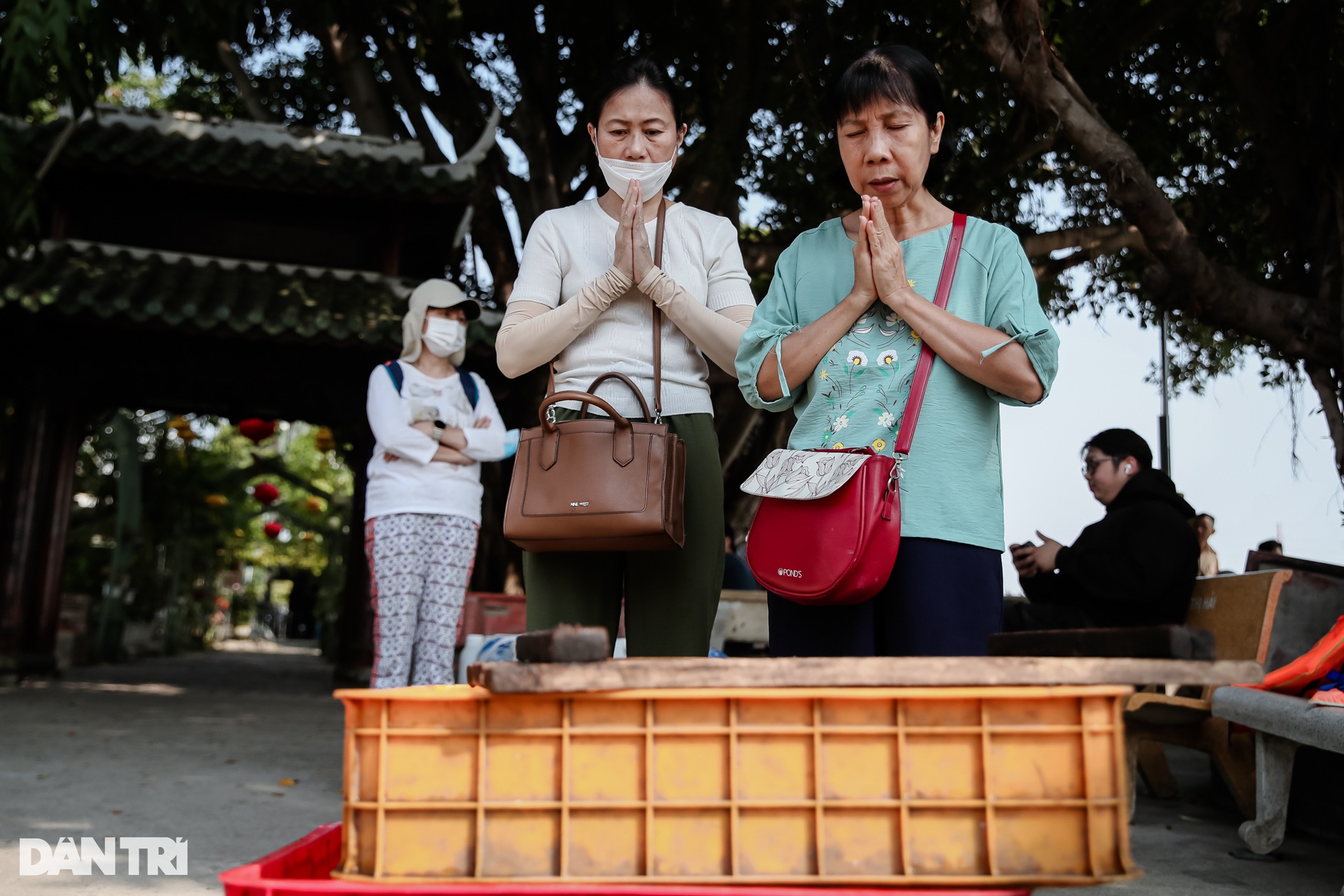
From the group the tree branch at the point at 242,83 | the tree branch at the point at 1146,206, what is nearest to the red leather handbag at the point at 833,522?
the tree branch at the point at 1146,206

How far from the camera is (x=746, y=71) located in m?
8.52

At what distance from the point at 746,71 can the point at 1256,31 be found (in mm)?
3675

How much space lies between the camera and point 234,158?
845cm

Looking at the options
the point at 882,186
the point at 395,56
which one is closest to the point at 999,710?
the point at 882,186

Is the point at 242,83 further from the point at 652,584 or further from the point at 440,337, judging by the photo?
the point at 652,584

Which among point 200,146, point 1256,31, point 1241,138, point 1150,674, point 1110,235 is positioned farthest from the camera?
point 1110,235

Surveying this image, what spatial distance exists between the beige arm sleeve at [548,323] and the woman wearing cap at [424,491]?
1.83 metres

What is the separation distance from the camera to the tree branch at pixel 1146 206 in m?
5.98

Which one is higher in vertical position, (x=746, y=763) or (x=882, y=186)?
(x=882, y=186)

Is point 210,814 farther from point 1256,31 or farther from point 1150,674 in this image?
point 1256,31

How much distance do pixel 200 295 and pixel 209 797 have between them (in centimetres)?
490

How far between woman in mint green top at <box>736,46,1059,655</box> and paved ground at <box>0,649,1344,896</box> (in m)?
1.88

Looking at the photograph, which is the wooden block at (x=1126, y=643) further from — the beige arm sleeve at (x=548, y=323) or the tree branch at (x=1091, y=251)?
the tree branch at (x=1091, y=251)

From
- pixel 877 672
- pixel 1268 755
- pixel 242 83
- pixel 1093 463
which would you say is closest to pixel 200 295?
pixel 242 83
